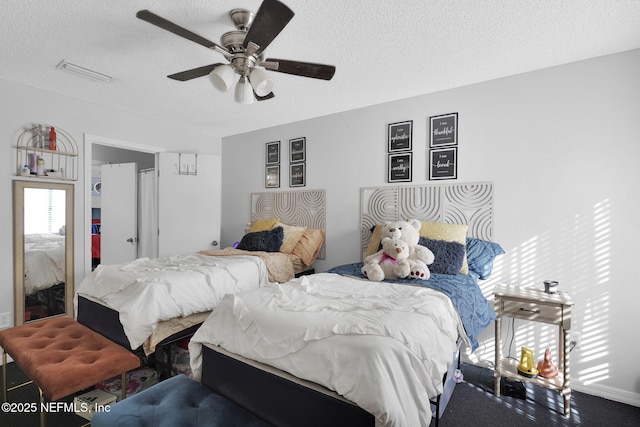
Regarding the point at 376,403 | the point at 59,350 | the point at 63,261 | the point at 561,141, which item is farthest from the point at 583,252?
the point at 63,261

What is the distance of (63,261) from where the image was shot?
317 centimetres

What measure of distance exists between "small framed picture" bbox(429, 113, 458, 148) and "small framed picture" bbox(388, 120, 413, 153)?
21cm

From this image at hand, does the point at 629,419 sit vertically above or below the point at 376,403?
below

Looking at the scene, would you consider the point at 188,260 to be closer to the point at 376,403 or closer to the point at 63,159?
the point at 63,159

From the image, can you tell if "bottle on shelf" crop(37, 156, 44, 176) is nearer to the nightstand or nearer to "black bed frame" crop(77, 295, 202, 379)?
"black bed frame" crop(77, 295, 202, 379)

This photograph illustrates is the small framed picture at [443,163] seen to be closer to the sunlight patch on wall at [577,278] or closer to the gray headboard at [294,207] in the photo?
the sunlight patch on wall at [577,278]

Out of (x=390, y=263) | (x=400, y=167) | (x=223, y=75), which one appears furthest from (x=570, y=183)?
(x=223, y=75)

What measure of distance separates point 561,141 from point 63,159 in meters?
4.57

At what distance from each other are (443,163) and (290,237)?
1794mm

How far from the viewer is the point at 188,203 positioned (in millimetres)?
4266

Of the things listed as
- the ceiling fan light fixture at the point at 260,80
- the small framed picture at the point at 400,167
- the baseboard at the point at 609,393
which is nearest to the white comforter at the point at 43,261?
the ceiling fan light fixture at the point at 260,80

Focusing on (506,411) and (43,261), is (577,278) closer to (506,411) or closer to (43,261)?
(506,411)

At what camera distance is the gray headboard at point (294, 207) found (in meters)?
3.67

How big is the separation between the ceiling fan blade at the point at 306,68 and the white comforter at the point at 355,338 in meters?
1.35
